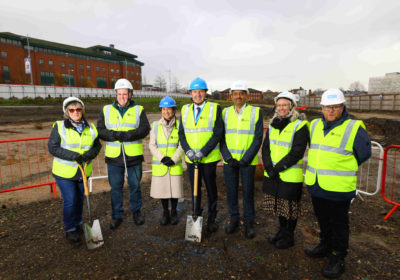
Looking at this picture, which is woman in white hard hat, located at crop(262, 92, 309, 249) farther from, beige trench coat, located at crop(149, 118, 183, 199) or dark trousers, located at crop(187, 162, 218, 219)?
beige trench coat, located at crop(149, 118, 183, 199)

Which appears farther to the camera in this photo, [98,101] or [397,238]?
[98,101]

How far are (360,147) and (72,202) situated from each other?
13.0ft

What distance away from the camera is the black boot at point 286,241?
3432 millimetres

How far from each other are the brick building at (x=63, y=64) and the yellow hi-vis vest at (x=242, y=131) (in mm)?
48277

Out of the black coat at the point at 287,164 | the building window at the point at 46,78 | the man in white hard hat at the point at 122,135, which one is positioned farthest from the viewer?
the building window at the point at 46,78

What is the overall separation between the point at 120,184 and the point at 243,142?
86.8 inches

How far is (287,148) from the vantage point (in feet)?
10.5

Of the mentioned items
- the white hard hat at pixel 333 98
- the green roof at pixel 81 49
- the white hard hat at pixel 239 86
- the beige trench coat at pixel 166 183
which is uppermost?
the green roof at pixel 81 49

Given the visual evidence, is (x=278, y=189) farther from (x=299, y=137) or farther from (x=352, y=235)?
(x=352, y=235)

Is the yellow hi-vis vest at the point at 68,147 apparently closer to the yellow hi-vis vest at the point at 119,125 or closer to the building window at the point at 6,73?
the yellow hi-vis vest at the point at 119,125

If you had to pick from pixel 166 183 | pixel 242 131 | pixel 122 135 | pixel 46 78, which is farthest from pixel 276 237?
pixel 46 78

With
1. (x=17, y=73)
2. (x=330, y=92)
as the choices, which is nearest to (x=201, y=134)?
(x=330, y=92)

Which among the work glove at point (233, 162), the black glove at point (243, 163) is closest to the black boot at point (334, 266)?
the black glove at point (243, 163)

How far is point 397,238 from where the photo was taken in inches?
150
